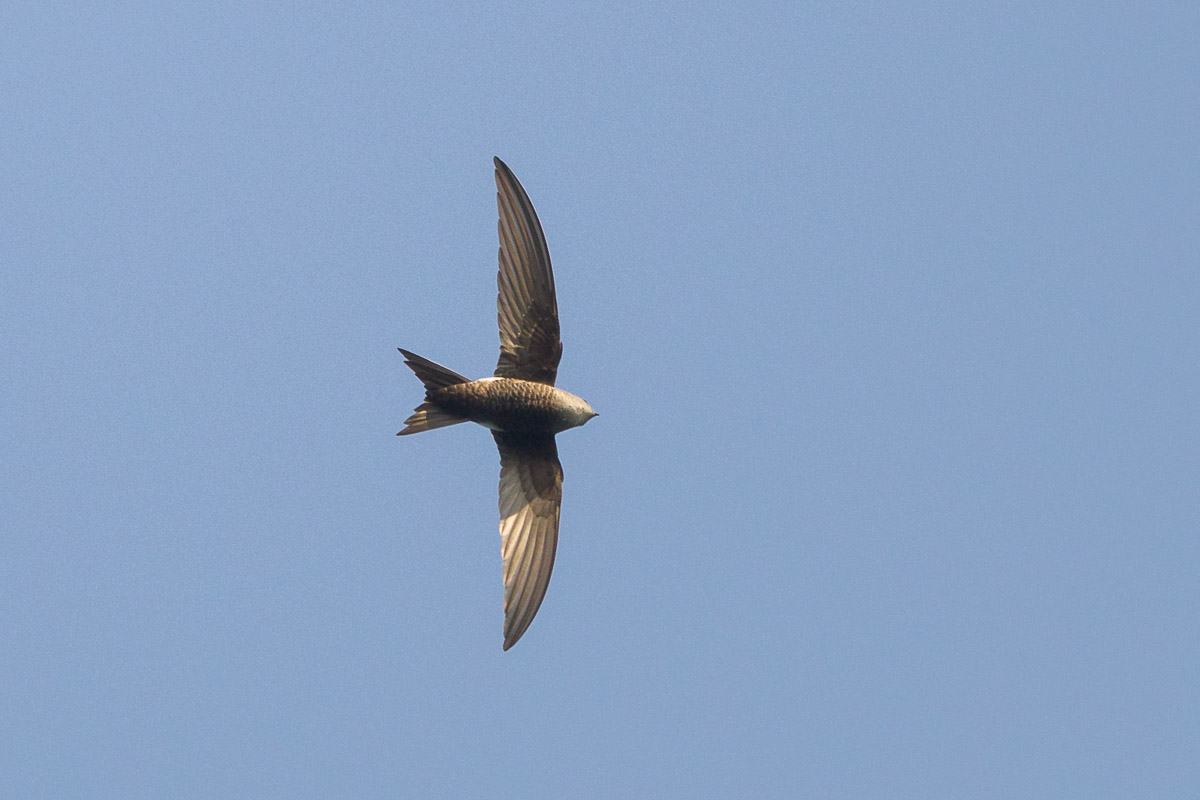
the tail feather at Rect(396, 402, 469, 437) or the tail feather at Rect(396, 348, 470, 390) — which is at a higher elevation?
the tail feather at Rect(396, 348, 470, 390)

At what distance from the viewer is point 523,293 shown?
23.7 ft

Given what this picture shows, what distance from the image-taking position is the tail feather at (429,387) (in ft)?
22.8

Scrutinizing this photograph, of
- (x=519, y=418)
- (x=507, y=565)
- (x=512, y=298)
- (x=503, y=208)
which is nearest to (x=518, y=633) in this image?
(x=507, y=565)

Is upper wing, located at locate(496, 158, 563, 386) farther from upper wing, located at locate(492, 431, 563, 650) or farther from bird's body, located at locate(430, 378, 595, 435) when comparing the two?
upper wing, located at locate(492, 431, 563, 650)

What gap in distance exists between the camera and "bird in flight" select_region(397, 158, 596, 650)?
710 cm

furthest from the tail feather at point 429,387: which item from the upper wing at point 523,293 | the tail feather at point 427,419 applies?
the upper wing at point 523,293

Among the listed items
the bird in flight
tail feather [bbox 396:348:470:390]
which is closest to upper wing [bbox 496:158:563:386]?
the bird in flight

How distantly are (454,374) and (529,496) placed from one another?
3.02 feet

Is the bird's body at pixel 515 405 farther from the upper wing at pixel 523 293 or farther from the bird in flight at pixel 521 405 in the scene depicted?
the upper wing at pixel 523 293

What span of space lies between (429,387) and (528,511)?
98cm

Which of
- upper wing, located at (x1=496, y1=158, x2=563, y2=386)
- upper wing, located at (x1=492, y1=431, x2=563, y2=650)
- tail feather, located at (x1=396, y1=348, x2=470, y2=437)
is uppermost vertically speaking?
upper wing, located at (x1=496, y1=158, x2=563, y2=386)

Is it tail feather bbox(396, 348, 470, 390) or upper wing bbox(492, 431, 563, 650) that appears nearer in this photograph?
tail feather bbox(396, 348, 470, 390)

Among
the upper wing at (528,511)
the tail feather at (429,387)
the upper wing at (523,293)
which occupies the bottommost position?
the upper wing at (528,511)

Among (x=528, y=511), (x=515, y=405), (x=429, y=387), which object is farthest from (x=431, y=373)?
(x=528, y=511)
